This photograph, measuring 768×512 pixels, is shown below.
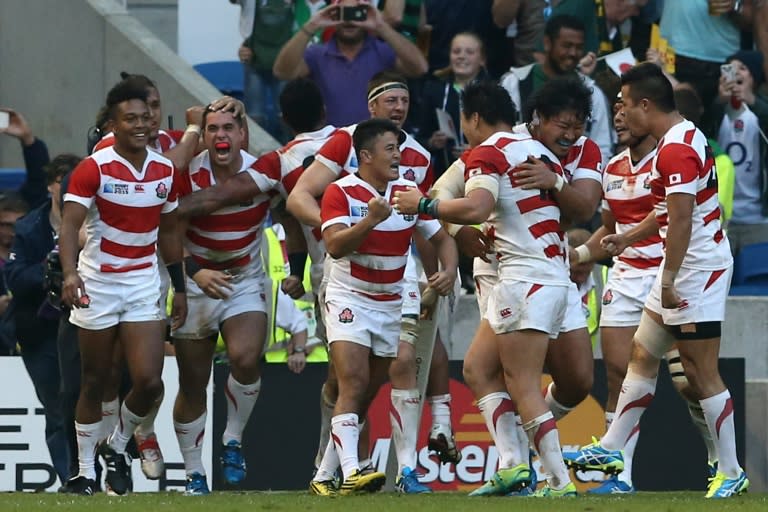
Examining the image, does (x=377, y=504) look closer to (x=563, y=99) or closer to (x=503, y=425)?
(x=503, y=425)

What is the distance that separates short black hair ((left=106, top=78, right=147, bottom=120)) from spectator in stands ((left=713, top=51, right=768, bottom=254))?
20.2 ft

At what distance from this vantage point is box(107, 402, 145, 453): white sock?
1195cm

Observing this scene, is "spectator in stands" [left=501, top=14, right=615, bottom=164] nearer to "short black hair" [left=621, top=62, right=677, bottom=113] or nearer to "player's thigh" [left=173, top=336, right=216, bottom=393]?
"player's thigh" [left=173, top=336, right=216, bottom=393]

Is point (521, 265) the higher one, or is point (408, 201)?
point (408, 201)

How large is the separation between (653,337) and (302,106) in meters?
2.98

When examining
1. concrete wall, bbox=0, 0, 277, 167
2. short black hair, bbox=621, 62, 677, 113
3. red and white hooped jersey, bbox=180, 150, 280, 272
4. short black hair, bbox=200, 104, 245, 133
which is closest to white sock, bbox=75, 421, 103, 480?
red and white hooped jersey, bbox=180, 150, 280, 272

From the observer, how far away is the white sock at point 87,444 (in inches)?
455

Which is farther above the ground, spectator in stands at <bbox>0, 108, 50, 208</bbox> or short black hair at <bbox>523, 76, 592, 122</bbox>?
short black hair at <bbox>523, 76, 592, 122</bbox>

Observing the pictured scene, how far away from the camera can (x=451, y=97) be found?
15906mm

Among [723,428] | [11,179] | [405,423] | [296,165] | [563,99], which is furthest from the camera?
[11,179]

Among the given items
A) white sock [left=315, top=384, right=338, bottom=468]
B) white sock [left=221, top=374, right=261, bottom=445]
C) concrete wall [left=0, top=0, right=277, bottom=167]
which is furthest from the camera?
concrete wall [left=0, top=0, right=277, bottom=167]

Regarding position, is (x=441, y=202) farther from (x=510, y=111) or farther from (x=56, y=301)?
(x=56, y=301)

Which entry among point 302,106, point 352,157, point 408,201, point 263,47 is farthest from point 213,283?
point 263,47

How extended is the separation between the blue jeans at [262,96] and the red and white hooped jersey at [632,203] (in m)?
5.09
